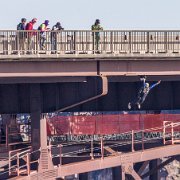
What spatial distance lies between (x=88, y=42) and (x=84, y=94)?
382 cm

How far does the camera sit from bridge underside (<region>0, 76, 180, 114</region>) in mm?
38781

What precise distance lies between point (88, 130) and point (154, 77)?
1366 centimetres

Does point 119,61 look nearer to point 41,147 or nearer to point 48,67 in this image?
point 48,67

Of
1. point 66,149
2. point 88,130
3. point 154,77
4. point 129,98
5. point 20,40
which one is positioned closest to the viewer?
point 20,40

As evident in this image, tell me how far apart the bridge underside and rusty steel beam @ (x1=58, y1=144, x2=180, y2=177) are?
92.3 inches

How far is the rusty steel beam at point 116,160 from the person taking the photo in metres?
39.8

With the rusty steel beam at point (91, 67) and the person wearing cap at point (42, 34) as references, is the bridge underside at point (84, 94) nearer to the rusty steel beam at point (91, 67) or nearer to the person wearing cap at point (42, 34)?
the rusty steel beam at point (91, 67)

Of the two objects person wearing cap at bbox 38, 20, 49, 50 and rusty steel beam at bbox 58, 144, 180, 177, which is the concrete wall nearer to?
rusty steel beam at bbox 58, 144, 180, 177

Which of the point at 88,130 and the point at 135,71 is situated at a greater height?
the point at 135,71

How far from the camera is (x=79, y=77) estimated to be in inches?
1455

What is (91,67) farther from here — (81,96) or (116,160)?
(116,160)

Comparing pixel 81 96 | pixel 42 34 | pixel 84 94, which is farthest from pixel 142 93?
pixel 42 34

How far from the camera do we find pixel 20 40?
3534cm

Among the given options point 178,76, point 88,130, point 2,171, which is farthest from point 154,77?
point 88,130
